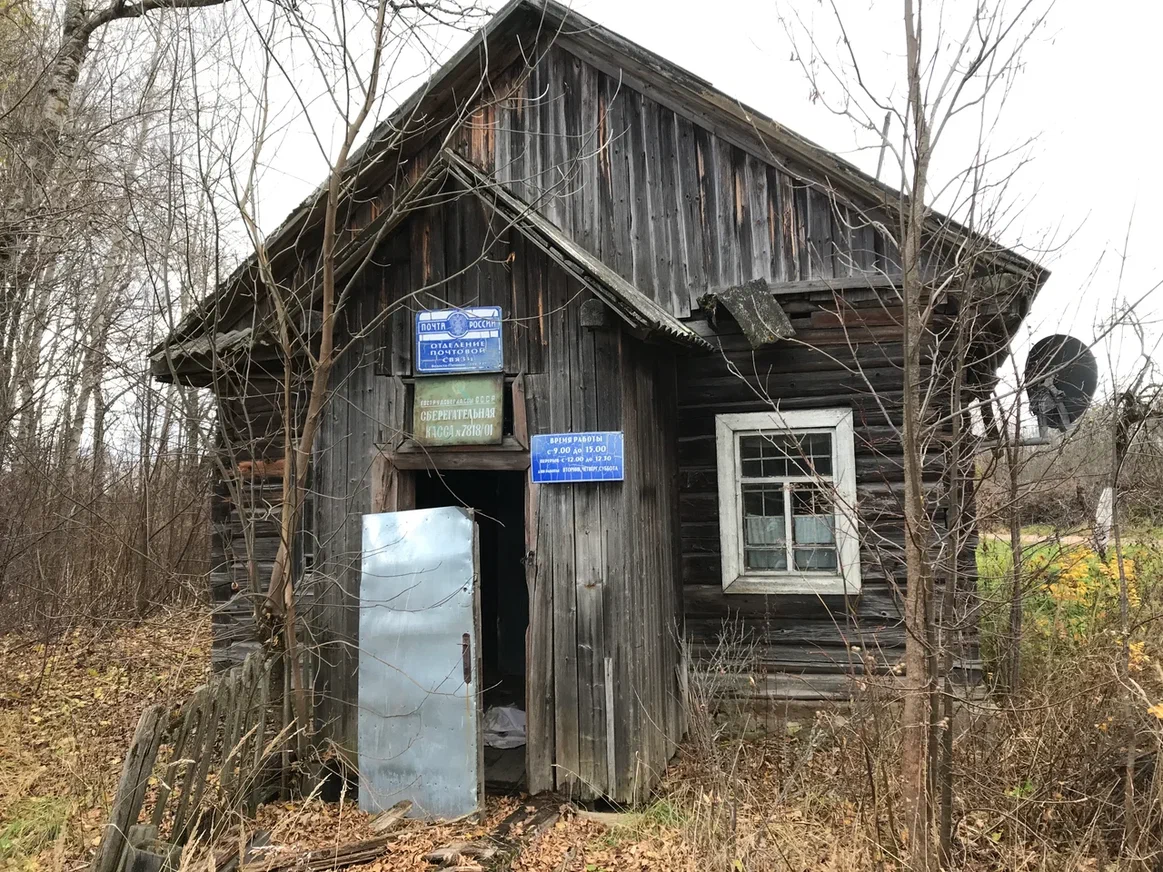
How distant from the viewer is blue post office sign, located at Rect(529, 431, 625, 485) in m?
5.72

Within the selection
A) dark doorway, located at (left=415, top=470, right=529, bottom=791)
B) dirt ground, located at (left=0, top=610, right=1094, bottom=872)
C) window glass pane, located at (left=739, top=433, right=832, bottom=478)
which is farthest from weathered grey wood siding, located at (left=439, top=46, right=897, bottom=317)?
dirt ground, located at (left=0, top=610, right=1094, bottom=872)

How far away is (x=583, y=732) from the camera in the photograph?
5.59 metres

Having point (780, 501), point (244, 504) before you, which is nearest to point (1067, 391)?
point (780, 501)

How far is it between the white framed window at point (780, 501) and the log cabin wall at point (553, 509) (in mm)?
824

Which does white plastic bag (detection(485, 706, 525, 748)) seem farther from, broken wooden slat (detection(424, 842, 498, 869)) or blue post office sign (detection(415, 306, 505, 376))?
blue post office sign (detection(415, 306, 505, 376))

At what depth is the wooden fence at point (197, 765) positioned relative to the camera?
4203mm

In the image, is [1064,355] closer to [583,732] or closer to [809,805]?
[809,805]

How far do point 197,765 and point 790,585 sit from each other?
5034 mm

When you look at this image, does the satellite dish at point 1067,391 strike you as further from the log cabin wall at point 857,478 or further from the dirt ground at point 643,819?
the dirt ground at point 643,819

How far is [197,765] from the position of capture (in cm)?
473

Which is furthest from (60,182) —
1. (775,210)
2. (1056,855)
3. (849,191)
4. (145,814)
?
(1056,855)

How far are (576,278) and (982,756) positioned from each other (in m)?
4.17

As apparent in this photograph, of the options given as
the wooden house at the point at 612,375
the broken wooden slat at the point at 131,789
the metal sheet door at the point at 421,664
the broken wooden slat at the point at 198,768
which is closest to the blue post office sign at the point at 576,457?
the wooden house at the point at 612,375

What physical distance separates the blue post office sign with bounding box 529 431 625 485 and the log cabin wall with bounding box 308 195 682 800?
0.09m
